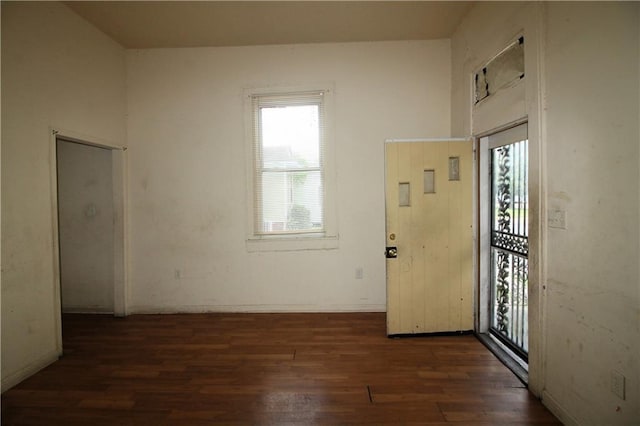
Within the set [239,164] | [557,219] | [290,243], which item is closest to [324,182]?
[290,243]

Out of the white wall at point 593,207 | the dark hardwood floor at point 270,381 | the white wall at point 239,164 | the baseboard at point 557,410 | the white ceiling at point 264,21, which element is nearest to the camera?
the white wall at point 593,207

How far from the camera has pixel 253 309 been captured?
397cm

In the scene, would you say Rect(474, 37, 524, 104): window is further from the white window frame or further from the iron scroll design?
the white window frame

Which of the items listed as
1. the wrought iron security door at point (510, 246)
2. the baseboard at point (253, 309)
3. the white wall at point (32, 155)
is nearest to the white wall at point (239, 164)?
the baseboard at point (253, 309)

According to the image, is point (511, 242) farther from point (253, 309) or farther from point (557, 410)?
point (253, 309)

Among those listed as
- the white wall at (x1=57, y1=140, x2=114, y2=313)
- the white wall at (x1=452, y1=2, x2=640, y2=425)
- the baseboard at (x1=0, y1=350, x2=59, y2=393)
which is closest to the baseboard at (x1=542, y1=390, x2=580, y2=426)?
the white wall at (x1=452, y1=2, x2=640, y2=425)

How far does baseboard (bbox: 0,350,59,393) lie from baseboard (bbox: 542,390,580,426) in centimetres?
394

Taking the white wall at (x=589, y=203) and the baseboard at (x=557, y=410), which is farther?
the baseboard at (x=557, y=410)

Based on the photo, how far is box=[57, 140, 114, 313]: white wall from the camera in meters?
4.02

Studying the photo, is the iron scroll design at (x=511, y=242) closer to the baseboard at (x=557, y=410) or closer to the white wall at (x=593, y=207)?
the white wall at (x=593, y=207)

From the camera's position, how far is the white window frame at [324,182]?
3.86 metres

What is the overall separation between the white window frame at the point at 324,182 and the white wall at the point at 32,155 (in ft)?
5.71

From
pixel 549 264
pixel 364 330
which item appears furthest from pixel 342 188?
pixel 549 264

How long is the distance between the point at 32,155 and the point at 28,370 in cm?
180
